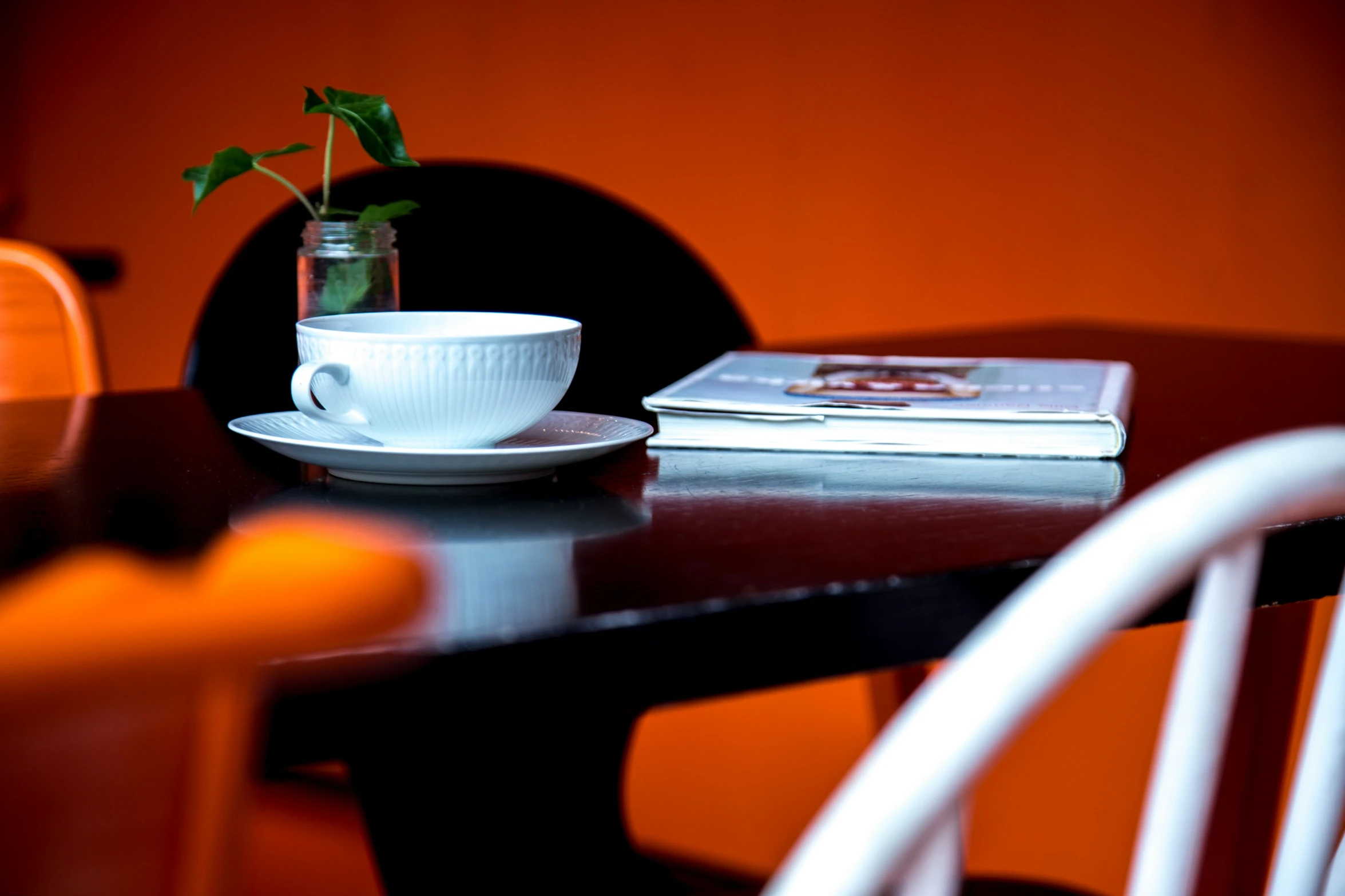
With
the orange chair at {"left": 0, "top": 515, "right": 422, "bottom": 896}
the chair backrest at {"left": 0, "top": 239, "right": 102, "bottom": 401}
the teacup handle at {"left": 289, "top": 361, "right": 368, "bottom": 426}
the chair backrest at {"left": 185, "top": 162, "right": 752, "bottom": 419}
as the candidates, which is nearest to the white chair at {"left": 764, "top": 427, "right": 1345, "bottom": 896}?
the orange chair at {"left": 0, "top": 515, "right": 422, "bottom": 896}

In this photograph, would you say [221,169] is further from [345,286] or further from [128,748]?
[128,748]

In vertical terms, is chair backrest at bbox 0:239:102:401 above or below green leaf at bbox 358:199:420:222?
below

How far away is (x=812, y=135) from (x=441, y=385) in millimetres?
2275

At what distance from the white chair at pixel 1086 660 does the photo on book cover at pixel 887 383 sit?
1.12 feet

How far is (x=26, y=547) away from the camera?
1.43 ft

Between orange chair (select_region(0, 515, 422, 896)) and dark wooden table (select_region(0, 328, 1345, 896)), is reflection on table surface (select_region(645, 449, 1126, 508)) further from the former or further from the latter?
orange chair (select_region(0, 515, 422, 896))

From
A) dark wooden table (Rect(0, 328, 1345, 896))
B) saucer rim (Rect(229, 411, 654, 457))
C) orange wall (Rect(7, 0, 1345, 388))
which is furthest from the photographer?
orange wall (Rect(7, 0, 1345, 388))

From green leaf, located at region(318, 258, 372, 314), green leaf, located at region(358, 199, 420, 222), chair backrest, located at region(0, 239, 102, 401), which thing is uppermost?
green leaf, located at region(358, 199, 420, 222)

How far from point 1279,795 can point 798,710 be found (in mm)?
835

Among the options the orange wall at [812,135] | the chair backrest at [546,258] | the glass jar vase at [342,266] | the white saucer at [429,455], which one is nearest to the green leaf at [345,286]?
the glass jar vase at [342,266]

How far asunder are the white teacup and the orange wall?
2.13 metres

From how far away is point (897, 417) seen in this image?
2.07 ft

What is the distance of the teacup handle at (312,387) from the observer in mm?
555

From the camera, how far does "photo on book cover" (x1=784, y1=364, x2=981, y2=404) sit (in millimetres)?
674
